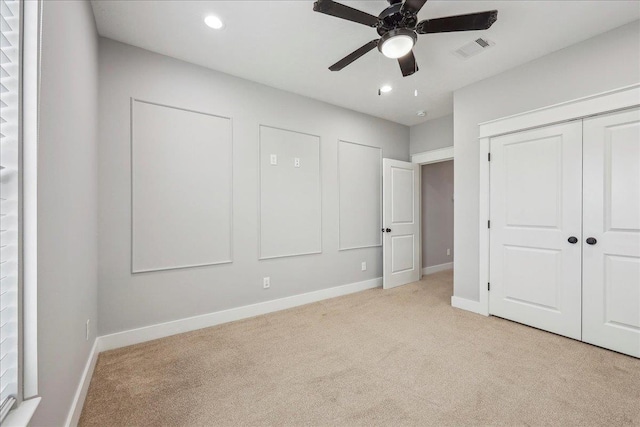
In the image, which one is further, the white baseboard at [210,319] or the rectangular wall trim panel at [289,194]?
the rectangular wall trim panel at [289,194]

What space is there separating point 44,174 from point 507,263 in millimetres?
3746

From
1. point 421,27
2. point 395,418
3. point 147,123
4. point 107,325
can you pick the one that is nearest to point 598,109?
point 421,27

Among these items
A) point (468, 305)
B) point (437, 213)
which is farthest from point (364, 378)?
point (437, 213)

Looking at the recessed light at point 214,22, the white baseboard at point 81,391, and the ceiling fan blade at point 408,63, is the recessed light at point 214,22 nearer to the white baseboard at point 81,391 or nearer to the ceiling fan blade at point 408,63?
the ceiling fan blade at point 408,63

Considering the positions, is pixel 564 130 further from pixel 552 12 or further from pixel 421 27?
pixel 421 27

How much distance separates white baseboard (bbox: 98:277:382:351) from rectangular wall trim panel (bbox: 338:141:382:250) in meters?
0.70

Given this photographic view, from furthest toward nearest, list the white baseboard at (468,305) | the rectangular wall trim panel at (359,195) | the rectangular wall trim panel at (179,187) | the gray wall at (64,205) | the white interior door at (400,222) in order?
the white interior door at (400,222) < the rectangular wall trim panel at (359,195) < the white baseboard at (468,305) < the rectangular wall trim panel at (179,187) < the gray wall at (64,205)

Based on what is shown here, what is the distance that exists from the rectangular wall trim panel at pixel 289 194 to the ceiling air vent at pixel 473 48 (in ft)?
6.07

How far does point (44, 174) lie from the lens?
1.11 meters

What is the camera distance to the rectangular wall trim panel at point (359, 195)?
4102 mm

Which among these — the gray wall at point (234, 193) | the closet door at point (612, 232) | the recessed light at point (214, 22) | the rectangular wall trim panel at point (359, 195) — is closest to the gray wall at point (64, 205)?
the gray wall at point (234, 193)

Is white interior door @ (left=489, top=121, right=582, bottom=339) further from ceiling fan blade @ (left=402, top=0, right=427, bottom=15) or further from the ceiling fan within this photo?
ceiling fan blade @ (left=402, top=0, right=427, bottom=15)

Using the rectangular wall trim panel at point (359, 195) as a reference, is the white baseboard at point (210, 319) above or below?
below

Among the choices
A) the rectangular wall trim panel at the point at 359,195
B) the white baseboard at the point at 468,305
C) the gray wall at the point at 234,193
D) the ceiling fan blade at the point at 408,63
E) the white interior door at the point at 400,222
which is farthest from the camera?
the white interior door at the point at 400,222
